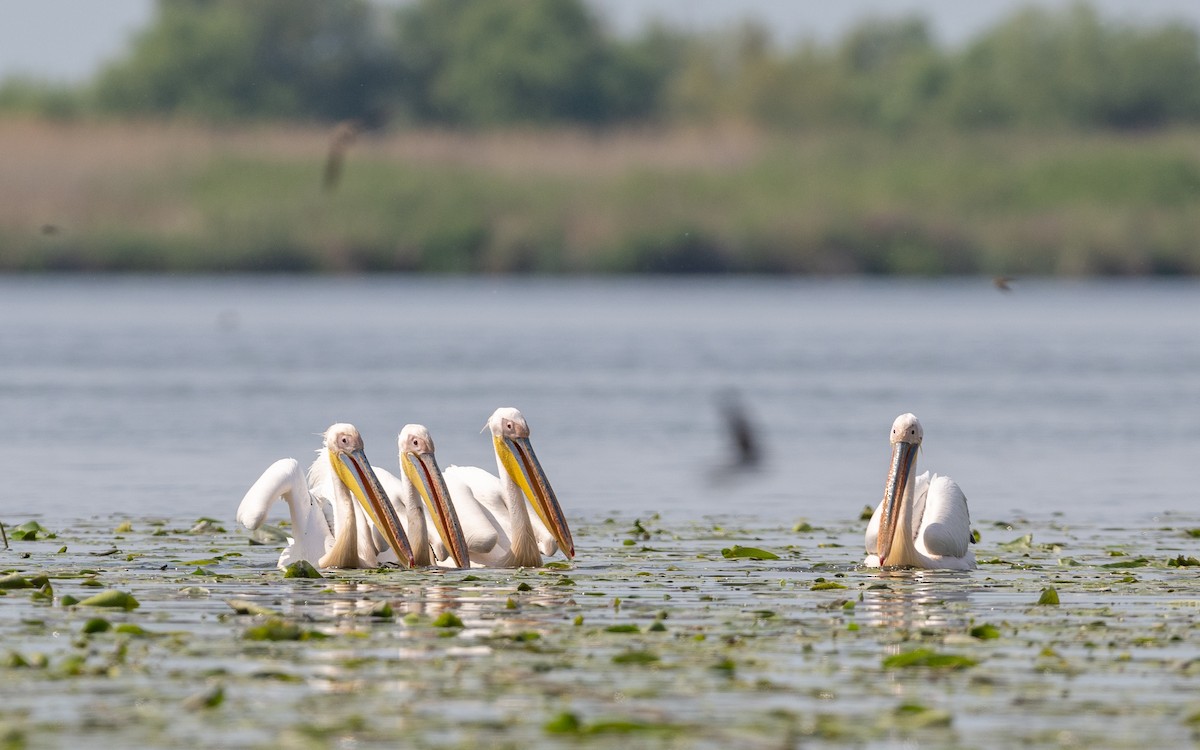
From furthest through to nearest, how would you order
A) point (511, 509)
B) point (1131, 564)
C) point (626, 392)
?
point (626, 392)
point (511, 509)
point (1131, 564)

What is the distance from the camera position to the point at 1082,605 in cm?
922

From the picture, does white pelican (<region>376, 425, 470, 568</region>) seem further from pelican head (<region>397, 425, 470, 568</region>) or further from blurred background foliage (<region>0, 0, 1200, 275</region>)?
blurred background foliage (<region>0, 0, 1200, 275</region>)

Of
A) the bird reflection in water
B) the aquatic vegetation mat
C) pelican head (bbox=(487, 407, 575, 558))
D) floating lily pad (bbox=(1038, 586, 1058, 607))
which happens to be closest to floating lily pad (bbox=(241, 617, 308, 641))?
the aquatic vegetation mat

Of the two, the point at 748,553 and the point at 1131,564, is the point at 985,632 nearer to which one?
the point at 1131,564

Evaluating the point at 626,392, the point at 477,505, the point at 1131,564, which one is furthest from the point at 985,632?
the point at 626,392

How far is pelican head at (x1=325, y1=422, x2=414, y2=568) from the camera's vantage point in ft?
34.6

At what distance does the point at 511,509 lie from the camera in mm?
10789

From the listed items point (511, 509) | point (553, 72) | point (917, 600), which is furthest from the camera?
point (553, 72)

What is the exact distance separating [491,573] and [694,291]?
3326 cm

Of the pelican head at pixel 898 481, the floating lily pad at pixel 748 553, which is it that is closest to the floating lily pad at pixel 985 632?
the pelican head at pixel 898 481

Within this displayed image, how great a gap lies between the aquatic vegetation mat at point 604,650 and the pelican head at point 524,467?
234 mm

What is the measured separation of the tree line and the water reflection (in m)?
37.5

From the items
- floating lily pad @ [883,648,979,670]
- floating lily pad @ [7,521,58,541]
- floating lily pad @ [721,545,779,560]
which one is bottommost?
floating lily pad @ [883,648,979,670]

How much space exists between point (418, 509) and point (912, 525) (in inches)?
87.6
